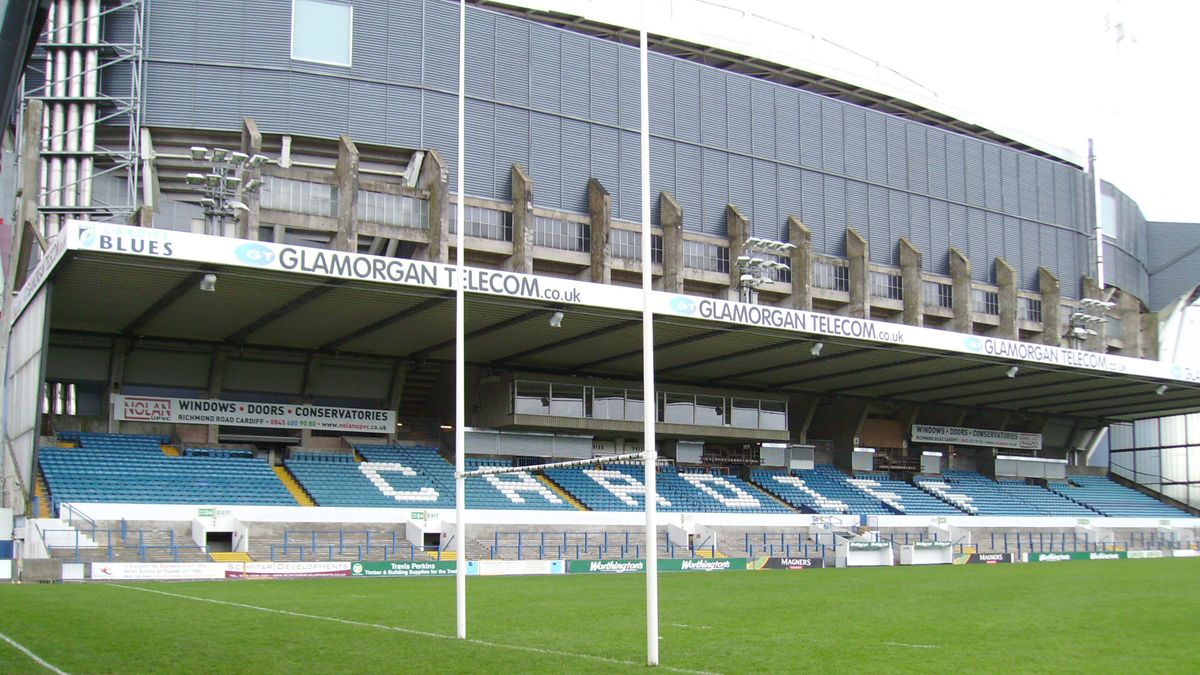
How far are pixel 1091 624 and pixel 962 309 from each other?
47627 millimetres

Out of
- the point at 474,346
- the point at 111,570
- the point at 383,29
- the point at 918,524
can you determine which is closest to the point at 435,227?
the point at 474,346

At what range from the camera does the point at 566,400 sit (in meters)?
51.2

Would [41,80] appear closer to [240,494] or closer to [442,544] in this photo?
[240,494]

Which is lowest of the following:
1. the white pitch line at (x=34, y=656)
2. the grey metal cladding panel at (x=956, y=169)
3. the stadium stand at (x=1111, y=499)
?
the stadium stand at (x=1111, y=499)

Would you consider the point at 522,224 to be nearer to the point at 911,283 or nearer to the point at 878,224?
the point at 878,224

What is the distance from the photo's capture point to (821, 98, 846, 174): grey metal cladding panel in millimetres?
62469

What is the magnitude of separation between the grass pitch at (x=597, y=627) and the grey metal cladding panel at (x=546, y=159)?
2530cm

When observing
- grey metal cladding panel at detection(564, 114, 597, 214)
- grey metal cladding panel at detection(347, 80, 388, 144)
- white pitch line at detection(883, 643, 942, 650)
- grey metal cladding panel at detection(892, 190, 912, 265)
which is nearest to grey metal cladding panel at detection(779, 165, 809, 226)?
grey metal cladding panel at detection(892, 190, 912, 265)

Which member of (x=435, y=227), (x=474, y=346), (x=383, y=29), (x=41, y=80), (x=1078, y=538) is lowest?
(x=1078, y=538)

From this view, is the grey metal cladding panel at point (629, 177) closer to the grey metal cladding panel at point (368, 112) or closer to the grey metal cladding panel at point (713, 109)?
the grey metal cladding panel at point (713, 109)

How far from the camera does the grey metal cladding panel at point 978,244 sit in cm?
6738

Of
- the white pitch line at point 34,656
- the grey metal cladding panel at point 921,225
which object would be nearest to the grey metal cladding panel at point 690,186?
the grey metal cladding panel at point 921,225

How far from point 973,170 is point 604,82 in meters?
25.4

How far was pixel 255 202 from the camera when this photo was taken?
1767 inches
